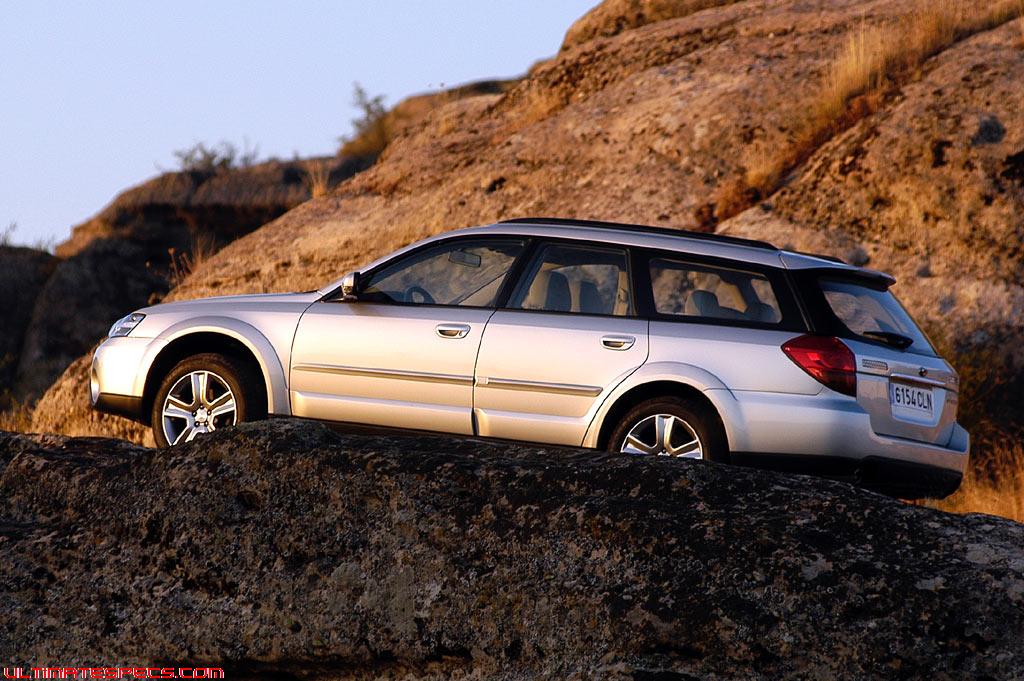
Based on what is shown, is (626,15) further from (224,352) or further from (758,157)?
(224,352)

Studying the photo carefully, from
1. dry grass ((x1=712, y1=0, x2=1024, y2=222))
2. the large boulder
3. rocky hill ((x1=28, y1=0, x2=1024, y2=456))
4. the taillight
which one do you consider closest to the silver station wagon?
the taillight

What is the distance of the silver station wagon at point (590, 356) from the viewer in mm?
6566

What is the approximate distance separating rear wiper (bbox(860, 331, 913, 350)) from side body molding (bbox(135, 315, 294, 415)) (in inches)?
130

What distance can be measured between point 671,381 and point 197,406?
285 centimetres

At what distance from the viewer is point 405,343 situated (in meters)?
7.26

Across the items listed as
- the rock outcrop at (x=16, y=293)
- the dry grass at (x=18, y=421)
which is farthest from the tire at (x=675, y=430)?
the rock outcrop at (x=16, y=293)

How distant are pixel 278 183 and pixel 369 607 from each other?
20719 millimetres

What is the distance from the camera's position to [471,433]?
7039 mm

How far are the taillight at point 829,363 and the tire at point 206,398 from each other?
122 inches

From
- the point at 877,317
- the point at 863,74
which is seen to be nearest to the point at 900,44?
the point at 863,74

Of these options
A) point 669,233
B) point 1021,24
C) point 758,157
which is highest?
point 1021,24

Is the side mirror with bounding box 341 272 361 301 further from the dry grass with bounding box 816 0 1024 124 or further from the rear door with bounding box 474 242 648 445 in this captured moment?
the dry grass with bounding box 816 0 1024 124

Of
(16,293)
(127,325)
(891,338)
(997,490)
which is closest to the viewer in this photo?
(891,338)

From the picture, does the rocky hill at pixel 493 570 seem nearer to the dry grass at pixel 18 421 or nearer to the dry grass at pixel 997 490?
the dry grass at pixel 997 490
